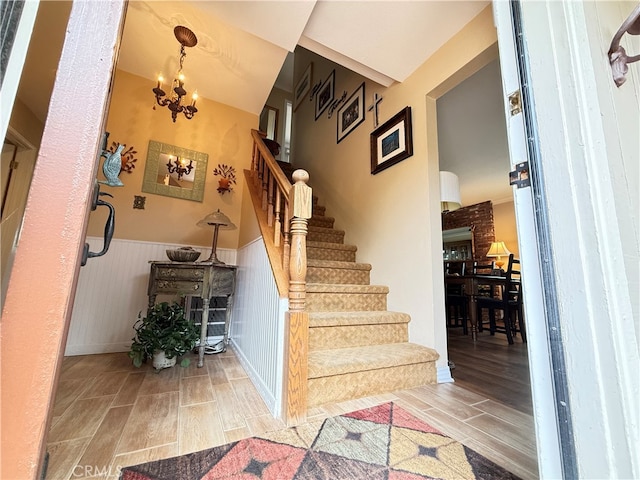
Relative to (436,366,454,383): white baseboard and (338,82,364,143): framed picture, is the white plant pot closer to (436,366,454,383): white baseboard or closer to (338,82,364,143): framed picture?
(436,366,454,383): white baseboard

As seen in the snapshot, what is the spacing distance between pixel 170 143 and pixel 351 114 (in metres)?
2.15

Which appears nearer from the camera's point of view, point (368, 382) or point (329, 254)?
point (368, 382)

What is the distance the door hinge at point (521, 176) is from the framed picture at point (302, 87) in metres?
4.59

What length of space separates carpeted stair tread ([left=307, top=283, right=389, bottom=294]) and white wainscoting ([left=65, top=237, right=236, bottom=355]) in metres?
1.78

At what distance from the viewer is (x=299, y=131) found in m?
4.88

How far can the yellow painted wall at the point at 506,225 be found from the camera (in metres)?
5.51

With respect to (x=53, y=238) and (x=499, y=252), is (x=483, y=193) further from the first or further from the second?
(x=53, y=238)

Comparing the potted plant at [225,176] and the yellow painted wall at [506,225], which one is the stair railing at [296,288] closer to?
the potted plant at [225,176]

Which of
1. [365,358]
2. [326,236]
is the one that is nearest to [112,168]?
[365,358]

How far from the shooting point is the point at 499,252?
5.39 meters

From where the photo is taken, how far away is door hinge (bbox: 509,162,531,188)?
751mm

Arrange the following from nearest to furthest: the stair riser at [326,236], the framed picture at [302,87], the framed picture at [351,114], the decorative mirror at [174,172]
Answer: the decorative mirror at [174,172] → the stair riser at [326,236] → the framed picture at [351,114] → the framed picture at [302,87]

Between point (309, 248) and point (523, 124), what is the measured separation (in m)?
2.02

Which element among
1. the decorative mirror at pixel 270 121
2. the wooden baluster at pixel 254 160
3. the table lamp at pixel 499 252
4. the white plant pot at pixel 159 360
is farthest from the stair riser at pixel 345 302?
the decorative mirror at pixel 270 121
